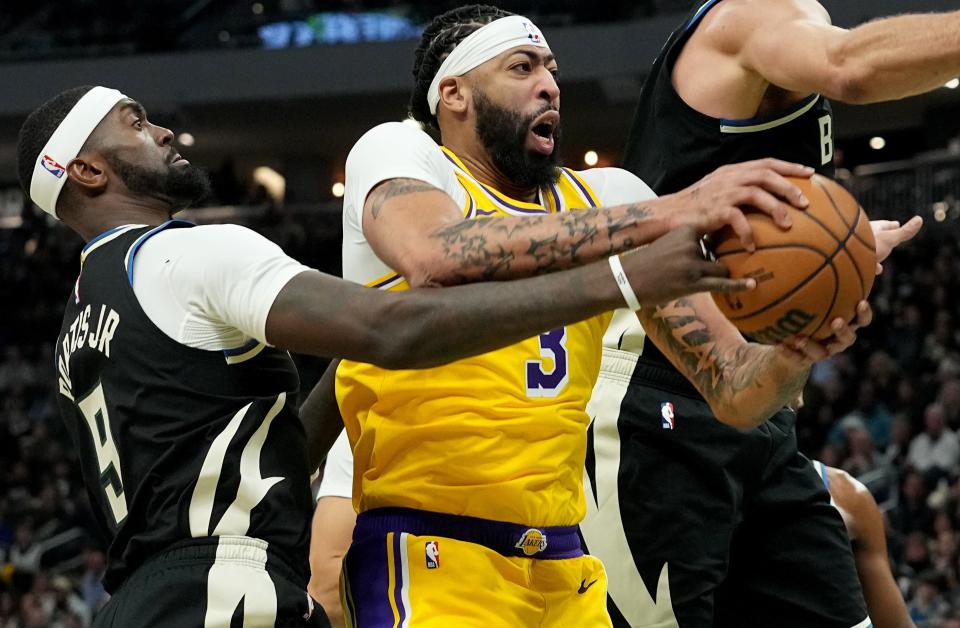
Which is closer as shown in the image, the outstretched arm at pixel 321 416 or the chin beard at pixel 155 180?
the chin beard at pixel 155 180

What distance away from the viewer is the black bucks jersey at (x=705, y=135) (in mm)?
4043

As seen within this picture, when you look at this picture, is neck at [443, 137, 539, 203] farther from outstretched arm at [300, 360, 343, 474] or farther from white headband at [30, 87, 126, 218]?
white headband at [30, 87, 126, 218]

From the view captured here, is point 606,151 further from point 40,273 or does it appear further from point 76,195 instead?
point 76,195

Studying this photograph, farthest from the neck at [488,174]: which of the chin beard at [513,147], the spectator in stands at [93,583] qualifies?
the spectator in stands at [93,583]

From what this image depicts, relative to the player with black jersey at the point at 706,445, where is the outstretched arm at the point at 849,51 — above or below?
above

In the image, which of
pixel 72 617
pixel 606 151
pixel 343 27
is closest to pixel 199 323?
pixel 72 617

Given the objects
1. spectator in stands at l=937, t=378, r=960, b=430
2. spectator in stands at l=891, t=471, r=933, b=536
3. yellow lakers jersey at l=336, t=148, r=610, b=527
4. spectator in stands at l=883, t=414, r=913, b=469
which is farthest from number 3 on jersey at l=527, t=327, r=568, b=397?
spectator in stands at l=937, t=378, r=960, b=430

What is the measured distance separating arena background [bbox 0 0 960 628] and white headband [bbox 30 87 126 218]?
34.2 ft

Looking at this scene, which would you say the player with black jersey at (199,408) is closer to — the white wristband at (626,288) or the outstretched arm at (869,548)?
the white wristband at (626,288)

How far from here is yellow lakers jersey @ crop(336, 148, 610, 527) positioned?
341 cm

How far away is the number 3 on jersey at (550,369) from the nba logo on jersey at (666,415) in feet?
3.11

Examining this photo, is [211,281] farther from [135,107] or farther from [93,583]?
[93,583]

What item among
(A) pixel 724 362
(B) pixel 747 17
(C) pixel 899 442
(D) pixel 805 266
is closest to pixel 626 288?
(D) pixel 805 266

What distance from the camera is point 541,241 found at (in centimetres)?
292
